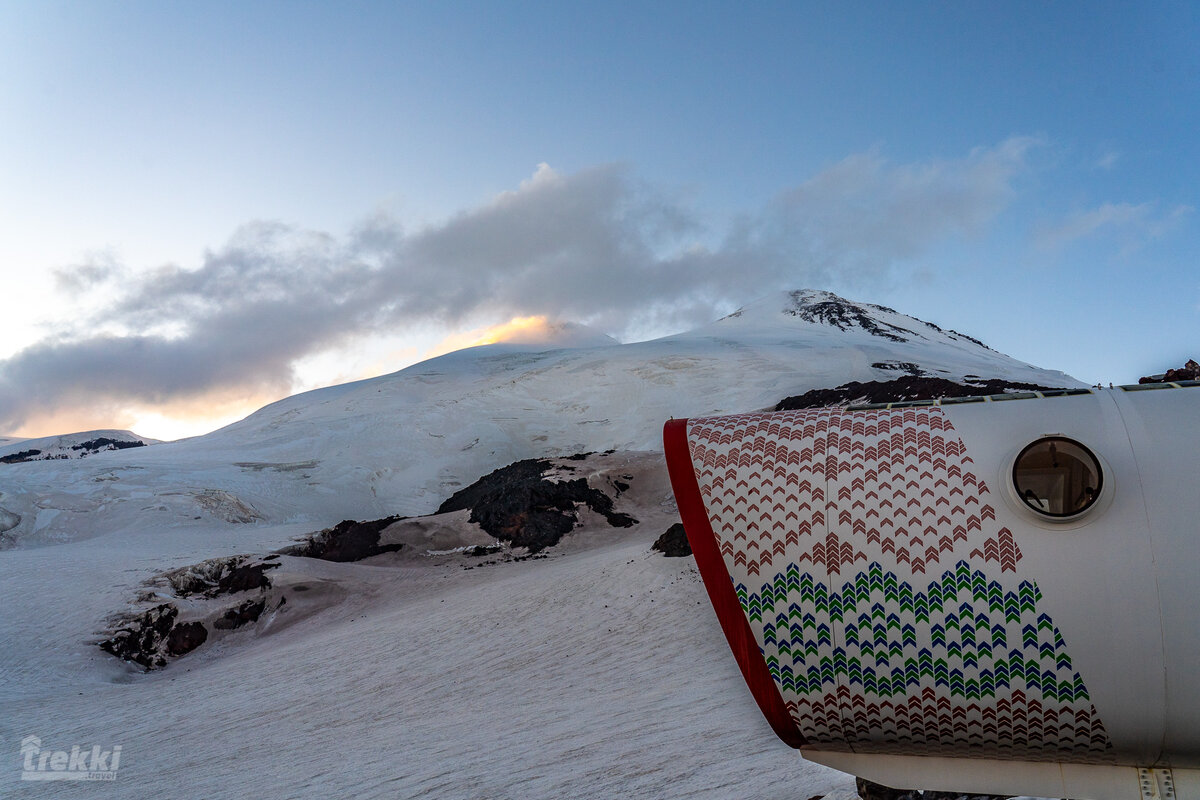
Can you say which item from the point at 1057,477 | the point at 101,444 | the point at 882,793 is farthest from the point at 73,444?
the point at 1057,477

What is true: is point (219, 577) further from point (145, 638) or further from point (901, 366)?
point (901, 366)

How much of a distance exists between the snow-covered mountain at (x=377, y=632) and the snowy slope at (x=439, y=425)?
0.24m

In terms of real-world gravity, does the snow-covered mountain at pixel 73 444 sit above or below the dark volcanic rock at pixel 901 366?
above

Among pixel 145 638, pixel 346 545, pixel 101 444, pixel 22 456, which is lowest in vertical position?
pixel 145 638

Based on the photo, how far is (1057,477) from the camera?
15.9 ft

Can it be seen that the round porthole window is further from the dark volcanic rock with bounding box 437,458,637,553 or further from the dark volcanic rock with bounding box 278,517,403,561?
the dark volcanic rock with bounding box 278,517,403,561

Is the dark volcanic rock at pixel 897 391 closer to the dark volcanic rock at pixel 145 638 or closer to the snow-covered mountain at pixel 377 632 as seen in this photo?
the snow-covered mountain at pixel 377 632

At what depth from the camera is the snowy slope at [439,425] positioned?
32.5 metres

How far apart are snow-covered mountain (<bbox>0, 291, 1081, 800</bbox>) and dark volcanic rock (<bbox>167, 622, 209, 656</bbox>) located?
0.19 metres

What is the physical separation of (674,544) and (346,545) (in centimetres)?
1522

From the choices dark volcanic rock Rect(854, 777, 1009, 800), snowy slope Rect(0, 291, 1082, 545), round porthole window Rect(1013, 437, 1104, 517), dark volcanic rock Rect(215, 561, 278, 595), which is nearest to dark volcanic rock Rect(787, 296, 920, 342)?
snowy slope Rect(0, 291, 1082, 545)

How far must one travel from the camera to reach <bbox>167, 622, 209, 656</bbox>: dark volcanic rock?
18719 mm

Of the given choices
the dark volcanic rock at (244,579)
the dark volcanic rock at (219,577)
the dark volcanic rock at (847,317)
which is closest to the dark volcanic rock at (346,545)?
the dark volcanic rock at (219,577)

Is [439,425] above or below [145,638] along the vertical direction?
above
